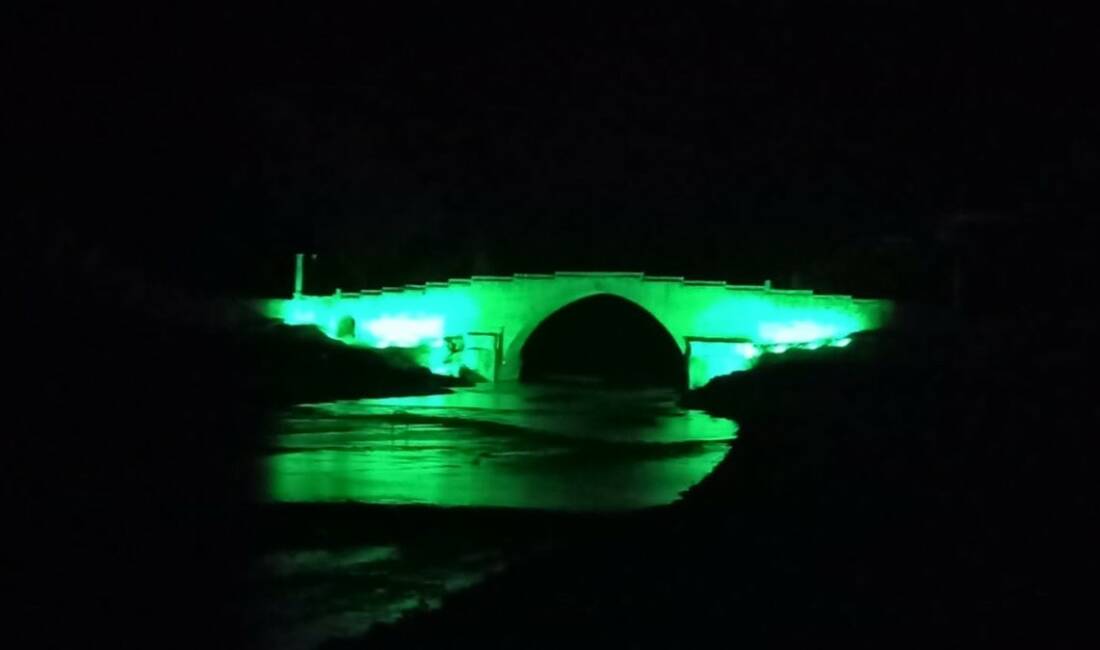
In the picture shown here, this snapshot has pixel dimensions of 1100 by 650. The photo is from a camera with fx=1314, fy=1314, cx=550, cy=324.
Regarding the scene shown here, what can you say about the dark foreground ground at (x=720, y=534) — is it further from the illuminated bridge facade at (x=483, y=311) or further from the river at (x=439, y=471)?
the illuminated bridge facade at (x=483, y=311)

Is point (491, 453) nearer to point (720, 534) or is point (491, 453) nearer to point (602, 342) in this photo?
point (720, 534)

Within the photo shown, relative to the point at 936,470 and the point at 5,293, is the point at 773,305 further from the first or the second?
the point at 936,470

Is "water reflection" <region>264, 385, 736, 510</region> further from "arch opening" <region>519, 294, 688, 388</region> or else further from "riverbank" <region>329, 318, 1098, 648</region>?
"arch opening" <region>519, 294, 688, 388</region>

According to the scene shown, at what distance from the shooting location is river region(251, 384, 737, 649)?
10.9 metres

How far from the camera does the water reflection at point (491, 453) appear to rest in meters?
16.9

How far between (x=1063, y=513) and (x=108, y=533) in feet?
30.1

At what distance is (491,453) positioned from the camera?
22.7 m

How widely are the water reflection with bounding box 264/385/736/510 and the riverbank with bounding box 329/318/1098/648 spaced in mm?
1475

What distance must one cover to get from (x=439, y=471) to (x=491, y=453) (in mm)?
3265

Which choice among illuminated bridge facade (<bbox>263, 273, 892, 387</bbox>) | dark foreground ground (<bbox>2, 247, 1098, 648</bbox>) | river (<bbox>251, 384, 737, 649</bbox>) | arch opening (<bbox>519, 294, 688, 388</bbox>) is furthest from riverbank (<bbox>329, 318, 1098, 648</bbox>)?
arch opening (<bbox>519, 294, 688, 388</bbox>)

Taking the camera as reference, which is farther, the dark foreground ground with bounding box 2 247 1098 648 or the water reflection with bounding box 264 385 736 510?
the water reflection with bounding box 264 385 736 510

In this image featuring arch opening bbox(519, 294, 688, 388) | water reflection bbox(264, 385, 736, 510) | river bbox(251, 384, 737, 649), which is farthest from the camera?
arch opening bbox(519, 294, 688, 388)

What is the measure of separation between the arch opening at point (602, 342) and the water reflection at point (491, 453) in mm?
23502

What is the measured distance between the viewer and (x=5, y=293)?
3322cm
